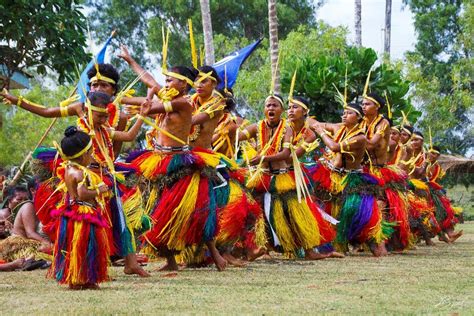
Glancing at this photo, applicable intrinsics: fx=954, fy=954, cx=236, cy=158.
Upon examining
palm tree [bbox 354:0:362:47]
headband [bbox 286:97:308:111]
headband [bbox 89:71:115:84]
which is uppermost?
palm tree [bbox 354:0:362:47]

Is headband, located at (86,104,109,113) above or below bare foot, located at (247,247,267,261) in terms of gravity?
above

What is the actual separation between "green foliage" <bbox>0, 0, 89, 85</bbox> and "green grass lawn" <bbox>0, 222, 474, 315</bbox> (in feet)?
8.91

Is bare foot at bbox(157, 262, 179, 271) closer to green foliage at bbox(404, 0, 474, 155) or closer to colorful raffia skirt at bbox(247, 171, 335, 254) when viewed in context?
colorful raffia skirt at bbox(247, 171, 335, 254)

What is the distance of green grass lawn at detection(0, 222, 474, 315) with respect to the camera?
4609 millimetres

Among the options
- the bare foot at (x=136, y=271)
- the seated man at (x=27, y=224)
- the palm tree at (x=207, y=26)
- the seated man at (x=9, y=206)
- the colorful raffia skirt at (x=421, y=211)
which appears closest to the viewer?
the bare foot at (x=136, y=271)

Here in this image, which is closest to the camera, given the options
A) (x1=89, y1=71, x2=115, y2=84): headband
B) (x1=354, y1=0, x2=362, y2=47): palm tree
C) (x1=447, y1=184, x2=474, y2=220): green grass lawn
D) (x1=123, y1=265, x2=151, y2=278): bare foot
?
(x1=123, y1=265, x2=151, y2=278): bare foot

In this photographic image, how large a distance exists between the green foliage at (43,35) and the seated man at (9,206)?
1.09 m

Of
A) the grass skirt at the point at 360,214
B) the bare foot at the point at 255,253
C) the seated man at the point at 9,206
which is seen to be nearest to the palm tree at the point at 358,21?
the grass skirt at the point at 360,214

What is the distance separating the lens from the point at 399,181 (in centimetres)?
969

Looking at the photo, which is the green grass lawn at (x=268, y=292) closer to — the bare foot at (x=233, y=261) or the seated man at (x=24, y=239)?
the bare foot at (x=233, y=261)

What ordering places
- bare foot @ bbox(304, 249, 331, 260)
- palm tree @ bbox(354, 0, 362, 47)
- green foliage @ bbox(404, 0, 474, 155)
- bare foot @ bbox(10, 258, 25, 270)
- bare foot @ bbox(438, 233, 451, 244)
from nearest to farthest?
bare foot @ bbox(10, 258, 25, 270), bare foot @ bbox(304, 249, 331, 260), bare foot @ bbox(438, 233, 451, 244), palm tree @ bbox(354, 0, 362, 47), green foliage @ bbox(404, 0, 474, 155)

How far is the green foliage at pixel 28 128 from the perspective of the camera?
3366 cm

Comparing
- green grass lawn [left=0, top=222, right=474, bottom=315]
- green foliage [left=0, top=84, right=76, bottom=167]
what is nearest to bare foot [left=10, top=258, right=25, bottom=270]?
green grass lawn [left=0, top=222, right=474, bottom=315]

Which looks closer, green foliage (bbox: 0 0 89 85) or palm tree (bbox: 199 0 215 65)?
green foliage (bbox: 0 0 89 85)
